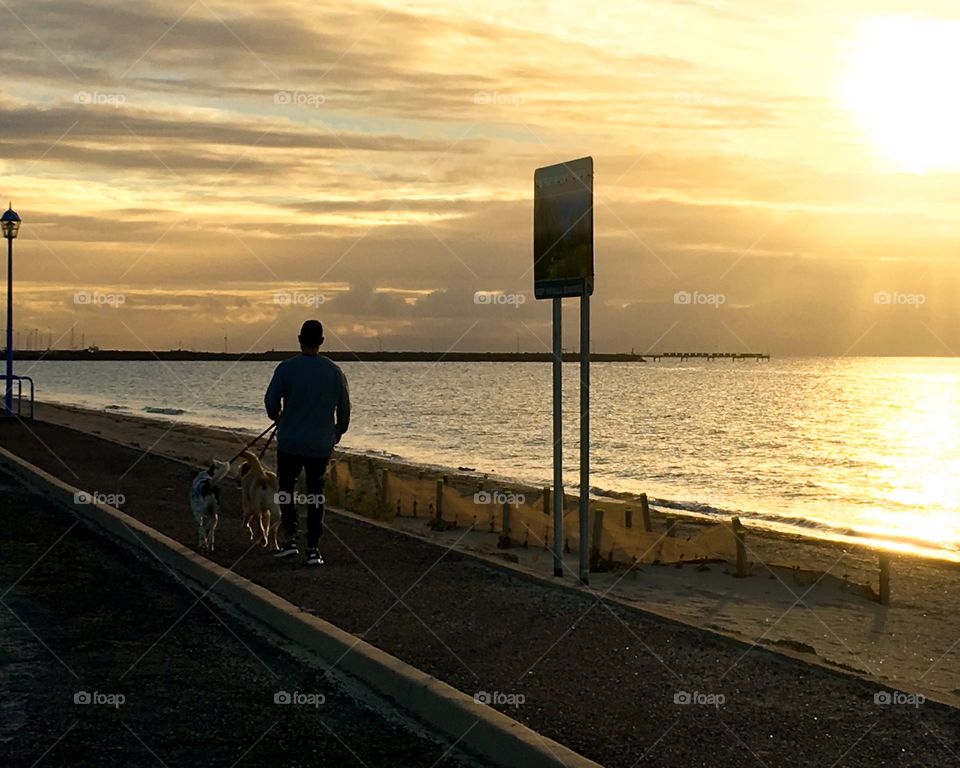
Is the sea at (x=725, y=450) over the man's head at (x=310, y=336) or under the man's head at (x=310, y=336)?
under

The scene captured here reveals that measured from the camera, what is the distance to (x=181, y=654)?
26.2 feet

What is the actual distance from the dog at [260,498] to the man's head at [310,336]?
A: 137cm

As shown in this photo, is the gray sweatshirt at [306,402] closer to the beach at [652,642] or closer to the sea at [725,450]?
the beach at [652,642]

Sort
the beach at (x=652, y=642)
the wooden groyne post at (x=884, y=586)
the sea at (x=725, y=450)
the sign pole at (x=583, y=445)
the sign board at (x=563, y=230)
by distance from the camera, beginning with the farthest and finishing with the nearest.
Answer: the sea at (x=725, y=450) < the wooden groyne post at (x=884, y=586) < the sign pole at (x=583, y=445) < the sign board at (x=563, y=230) < the beach at (x=652, y=642)

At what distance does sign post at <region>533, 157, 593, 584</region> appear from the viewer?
11.0 meters

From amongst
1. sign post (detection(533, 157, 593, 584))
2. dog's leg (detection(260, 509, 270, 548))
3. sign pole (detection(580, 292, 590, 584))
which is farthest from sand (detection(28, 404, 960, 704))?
A: dog's leg (detection(260, 509, 270, 548))

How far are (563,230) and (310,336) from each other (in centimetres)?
263

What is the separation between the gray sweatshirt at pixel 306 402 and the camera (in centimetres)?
1125

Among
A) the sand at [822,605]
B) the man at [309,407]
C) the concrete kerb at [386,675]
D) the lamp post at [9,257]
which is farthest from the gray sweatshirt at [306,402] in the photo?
the lamp post at [9,257]

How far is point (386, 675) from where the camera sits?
7242 mm

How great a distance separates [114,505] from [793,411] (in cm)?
9384

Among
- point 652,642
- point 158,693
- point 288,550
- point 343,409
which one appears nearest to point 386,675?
point 158,693

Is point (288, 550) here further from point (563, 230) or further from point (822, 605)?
point (822, 605)

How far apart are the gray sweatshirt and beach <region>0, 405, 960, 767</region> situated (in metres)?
1.24
